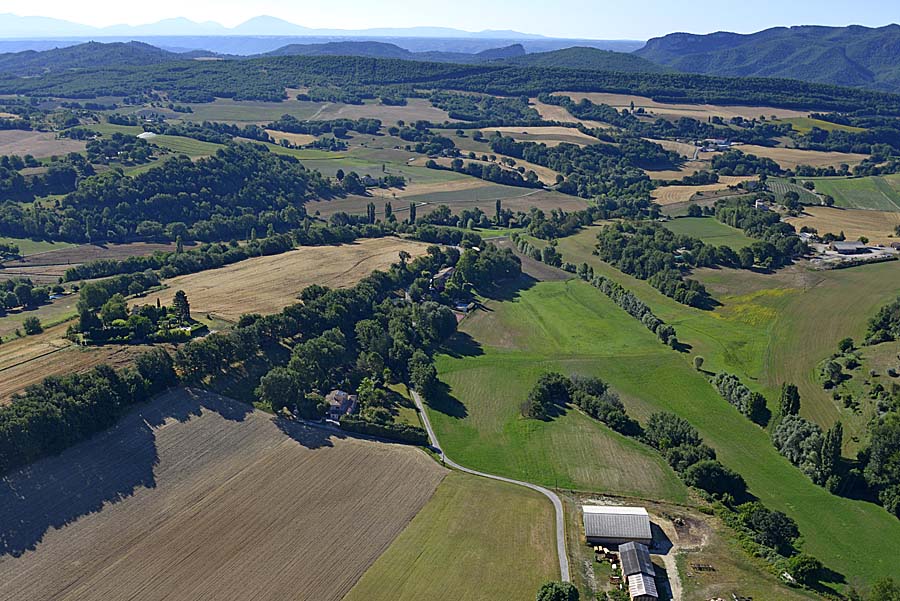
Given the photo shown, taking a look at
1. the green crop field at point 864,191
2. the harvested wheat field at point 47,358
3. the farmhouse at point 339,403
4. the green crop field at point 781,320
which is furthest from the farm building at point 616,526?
the green crop field at point 864,191

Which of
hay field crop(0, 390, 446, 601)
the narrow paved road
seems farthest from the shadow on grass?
hay field crop(0, 390, 446, 601)

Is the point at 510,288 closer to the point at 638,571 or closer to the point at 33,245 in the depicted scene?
the point at 638,571

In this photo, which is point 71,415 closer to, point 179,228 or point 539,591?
point 539,591

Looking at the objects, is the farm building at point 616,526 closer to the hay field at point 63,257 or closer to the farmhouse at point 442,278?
the farmhouse at point 442,278

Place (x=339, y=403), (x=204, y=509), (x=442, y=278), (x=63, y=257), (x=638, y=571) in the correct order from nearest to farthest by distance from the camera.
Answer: (x=638, y=571) < (x=204, y=509) < (x=339, y=403) < (x=442, y=278) < (x=63, y=257)

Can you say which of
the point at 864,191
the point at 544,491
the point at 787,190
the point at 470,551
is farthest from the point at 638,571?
the point at 864,191

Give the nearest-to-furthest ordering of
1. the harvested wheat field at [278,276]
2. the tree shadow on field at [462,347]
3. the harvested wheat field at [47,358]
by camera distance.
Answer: the harvested wheat field at [47,358], the tree shadow on field at [462,347], the harvested wheat field at [278,276]
